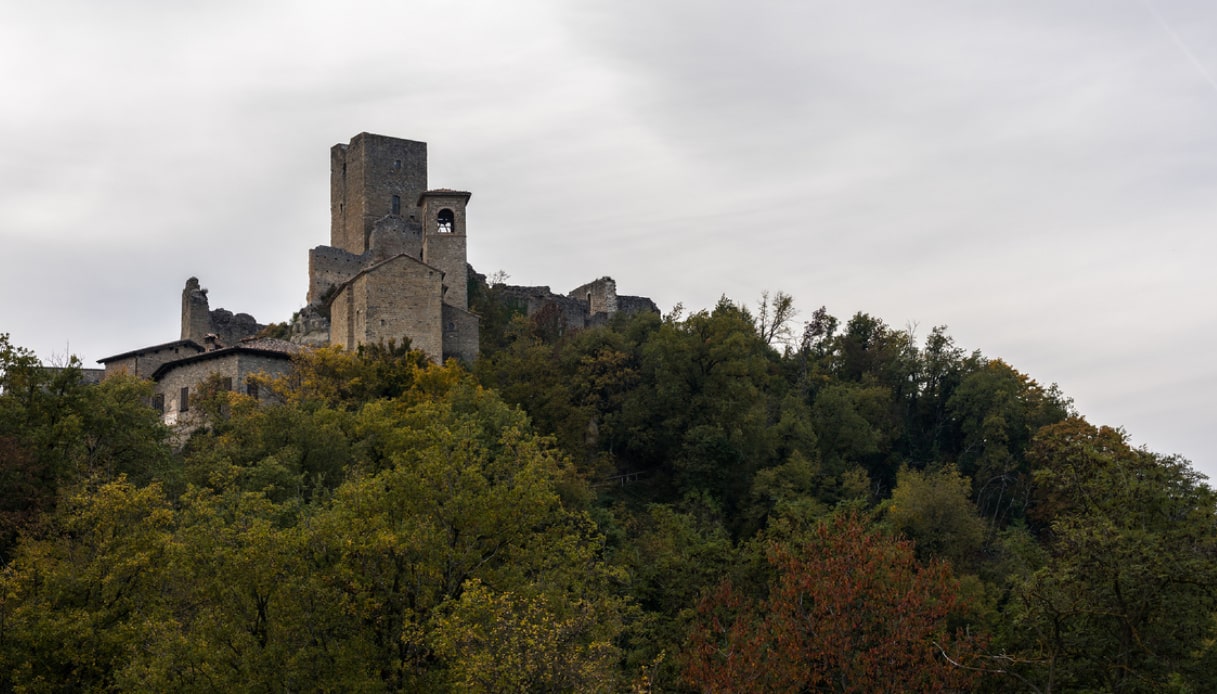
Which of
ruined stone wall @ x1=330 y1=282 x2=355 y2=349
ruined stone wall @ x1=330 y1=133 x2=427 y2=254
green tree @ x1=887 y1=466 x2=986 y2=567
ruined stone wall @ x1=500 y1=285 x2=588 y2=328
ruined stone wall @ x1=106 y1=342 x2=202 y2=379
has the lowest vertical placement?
green tree @ x1=887 y1=466 x2=986 y2=567

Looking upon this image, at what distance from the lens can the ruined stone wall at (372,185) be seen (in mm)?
A: 65750

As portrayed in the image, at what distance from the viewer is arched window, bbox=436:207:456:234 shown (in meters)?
62.3

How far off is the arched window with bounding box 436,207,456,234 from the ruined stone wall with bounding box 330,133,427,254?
3263 millimetres

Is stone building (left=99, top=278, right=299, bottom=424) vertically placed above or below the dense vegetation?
above

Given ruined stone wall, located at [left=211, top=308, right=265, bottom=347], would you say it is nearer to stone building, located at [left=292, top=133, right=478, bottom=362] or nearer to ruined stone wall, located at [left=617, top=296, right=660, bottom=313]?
stone building, located at [left=292, top=133, right=478, bottom=362]

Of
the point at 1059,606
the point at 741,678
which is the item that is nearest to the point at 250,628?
the point at 741,678

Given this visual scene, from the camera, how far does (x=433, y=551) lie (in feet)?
92.9

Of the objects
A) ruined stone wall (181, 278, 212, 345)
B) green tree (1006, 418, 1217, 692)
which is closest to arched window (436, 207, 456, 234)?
ruined stone wall (181, 278, 212, 345)

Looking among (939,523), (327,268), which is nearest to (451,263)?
(327,268)

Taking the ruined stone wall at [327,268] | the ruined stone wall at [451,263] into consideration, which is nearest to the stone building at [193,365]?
the ruined stone wall at [327,268]

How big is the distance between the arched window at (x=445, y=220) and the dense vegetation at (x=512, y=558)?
9915mm

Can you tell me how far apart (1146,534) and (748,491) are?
26582 mm

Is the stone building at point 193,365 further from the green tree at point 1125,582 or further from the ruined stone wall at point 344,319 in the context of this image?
the green tree at point 1125,582

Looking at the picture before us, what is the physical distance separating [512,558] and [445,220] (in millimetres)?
34724
